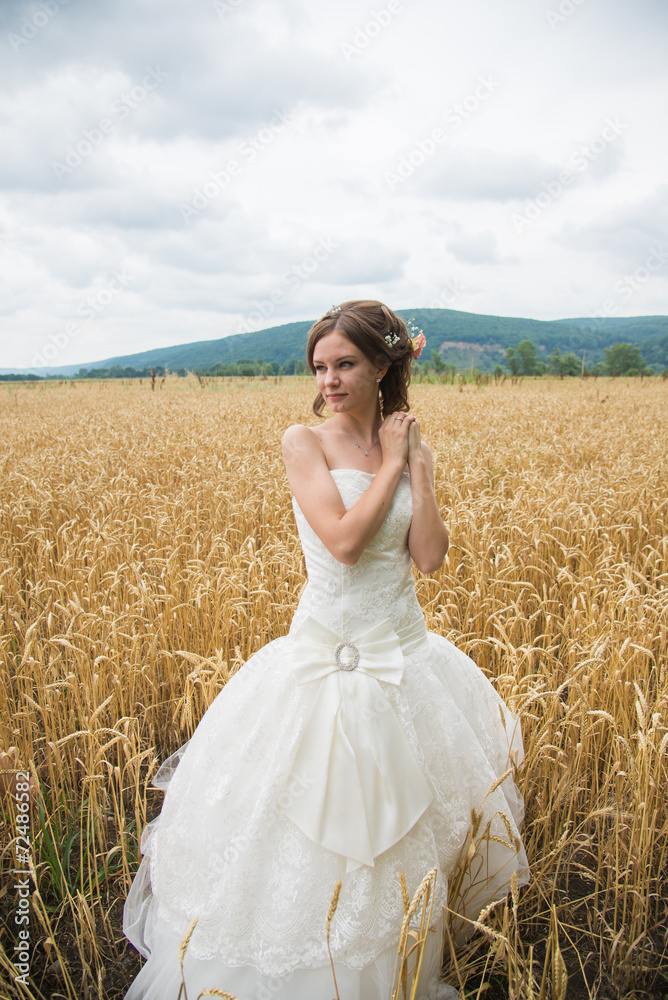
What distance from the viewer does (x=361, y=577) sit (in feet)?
5.79

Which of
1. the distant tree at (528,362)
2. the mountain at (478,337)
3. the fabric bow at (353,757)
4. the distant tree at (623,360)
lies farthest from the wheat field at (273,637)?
the mountain at (478,337)

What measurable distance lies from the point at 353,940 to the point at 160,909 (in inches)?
22.7

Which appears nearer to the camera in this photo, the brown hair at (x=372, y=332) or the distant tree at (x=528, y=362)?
the brown hair at (x=372, y=332)

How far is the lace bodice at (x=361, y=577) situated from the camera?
175cm

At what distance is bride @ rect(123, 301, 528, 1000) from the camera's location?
1461mm

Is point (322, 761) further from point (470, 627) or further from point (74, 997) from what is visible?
point (470, 627)

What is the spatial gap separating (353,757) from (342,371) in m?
1.14

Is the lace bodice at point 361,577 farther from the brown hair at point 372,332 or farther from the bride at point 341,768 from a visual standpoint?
the brown hair at point 372,332

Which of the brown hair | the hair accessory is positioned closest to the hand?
the brown hair

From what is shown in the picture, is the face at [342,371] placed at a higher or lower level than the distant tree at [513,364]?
lower

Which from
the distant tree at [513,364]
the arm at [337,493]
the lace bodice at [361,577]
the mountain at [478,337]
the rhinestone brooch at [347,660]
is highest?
the mountain at [478,337]

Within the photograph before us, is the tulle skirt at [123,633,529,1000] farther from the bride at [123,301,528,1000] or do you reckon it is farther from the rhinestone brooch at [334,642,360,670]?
the rhinestone brooch at [334,642,360,670]

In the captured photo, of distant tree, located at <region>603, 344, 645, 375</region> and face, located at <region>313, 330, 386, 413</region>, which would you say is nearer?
face, located at <region>313, 330, 386, 413</region>

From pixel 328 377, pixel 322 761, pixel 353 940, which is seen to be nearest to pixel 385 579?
pixel 322 761
